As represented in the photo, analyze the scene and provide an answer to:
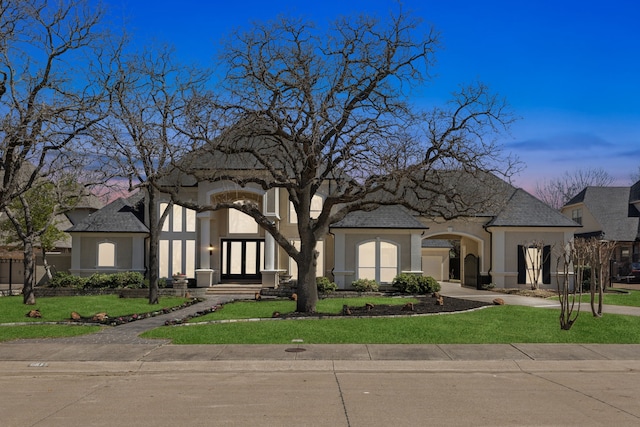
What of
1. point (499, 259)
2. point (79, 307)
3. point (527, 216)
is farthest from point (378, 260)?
point (79, 307)

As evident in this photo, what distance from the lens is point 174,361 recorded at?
12.8 meters

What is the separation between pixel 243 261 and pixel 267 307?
38.4ft

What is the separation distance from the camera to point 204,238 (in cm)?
3117

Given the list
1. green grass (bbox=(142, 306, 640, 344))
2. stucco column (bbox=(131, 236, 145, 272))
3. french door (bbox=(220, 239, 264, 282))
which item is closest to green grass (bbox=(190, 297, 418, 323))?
green grass (bbox=(142, 306, 640, 344))

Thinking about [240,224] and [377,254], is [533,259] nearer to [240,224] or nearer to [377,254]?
[377,254]

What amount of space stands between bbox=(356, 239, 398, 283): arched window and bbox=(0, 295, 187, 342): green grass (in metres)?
8.80

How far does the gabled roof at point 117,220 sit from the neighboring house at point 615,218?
32086 mm

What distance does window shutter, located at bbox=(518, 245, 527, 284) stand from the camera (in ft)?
108

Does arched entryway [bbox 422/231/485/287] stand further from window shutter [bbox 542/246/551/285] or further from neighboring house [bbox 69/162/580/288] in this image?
window shutter [bbox 542/246/551/285]

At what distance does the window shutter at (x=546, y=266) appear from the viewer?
108 feet

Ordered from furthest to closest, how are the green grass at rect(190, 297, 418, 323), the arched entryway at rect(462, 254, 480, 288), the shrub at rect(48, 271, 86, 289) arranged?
the arched entryway at rect(462, 254, 480, 288)
the shrub at rect(48, 271, 86, 289)
the green grass at rect(190, 297, 418, 323)

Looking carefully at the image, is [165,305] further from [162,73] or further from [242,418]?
[242,418]

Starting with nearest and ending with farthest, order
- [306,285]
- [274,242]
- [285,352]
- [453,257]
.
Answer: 1. [285,352]
2. [306,285]
3. [274,242]
4. [453,257]

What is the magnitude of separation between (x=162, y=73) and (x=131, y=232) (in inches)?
415
